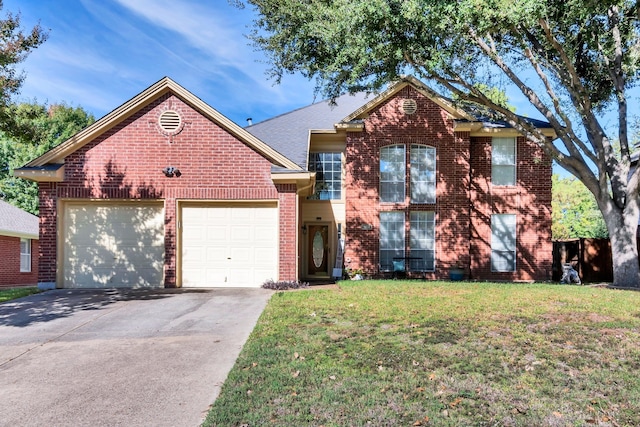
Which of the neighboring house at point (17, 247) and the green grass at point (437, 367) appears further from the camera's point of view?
the neighboring house at point (17, 247)

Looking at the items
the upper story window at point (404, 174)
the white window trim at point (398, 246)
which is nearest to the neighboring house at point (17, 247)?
the white window trim at point (398, 246)

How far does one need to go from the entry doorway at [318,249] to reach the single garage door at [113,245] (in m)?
6.29

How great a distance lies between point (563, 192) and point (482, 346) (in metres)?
37.9

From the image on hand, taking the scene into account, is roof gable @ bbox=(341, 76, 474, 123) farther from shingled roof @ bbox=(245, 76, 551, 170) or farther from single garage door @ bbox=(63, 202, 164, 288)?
single garage door @ bbox=(63, 202, 164, 288)

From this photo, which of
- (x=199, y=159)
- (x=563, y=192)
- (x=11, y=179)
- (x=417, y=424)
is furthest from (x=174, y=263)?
(x=563, y=192)

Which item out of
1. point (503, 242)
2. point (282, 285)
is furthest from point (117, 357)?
point (503, 242)

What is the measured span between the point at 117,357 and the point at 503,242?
14.4 metres

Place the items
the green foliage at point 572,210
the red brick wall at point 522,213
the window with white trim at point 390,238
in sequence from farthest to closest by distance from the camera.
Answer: the green foliage at point 572,210, the red brick wall at point 522,213, the window with white trim at point 390,238

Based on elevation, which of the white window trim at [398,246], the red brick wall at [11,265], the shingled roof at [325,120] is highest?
the shingled roof at [325,120]

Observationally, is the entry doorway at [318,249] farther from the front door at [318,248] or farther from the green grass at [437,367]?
the green grass at [437,367]

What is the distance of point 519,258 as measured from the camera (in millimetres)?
16297

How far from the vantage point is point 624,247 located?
1315cm

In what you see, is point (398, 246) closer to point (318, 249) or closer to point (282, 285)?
point (318, 249)

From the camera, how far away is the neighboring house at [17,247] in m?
21.2
